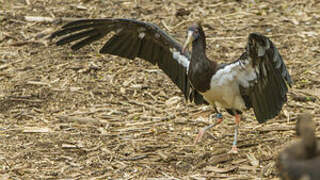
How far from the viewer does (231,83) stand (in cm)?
650

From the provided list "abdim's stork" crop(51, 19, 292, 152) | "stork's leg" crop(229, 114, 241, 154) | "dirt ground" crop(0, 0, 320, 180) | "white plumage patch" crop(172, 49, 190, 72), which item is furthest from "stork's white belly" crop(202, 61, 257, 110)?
"white plumage patch" crop(172, 49, 190, 72)

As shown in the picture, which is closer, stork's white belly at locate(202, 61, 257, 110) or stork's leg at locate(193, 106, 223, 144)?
stork's white belly at locate(202, 61, 257, 110)

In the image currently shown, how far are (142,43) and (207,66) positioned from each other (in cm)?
123

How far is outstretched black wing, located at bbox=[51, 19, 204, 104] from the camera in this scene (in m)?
7.11

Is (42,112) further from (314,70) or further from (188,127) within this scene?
(314,70)

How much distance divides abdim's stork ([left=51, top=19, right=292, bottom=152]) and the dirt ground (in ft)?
1.28

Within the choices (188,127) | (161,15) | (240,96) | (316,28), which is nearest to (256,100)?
(240,96)

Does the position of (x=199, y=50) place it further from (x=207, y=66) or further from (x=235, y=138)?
(x=235, y=138)

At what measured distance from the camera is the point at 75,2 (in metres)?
10.8

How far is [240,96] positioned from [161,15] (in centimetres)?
386

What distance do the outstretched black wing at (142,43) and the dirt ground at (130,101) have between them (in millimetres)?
602

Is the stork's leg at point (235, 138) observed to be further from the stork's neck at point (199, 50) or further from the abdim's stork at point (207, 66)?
the stork's neck at point (199, 50)

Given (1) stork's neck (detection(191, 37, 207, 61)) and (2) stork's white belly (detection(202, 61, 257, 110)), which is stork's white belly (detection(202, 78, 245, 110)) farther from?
(1) stork's neck (detection(191, 37, 207, 61))

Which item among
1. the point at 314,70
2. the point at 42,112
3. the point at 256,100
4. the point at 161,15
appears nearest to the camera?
the point at 256,100
